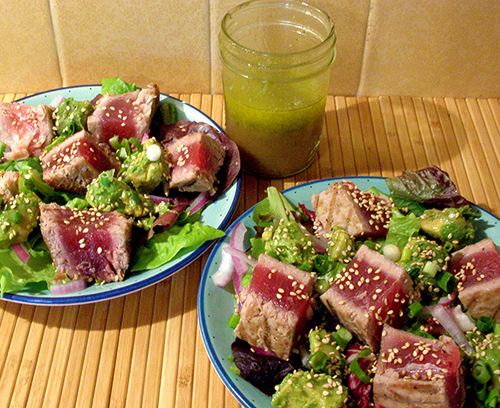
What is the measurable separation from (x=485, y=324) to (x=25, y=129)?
235 centimetres

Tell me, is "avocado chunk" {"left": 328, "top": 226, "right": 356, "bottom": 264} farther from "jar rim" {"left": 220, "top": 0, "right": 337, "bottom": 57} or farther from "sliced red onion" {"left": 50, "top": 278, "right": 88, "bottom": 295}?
"sliced red onion" {"left": 50, "top": 278, "right": 88, "bottom": 295}

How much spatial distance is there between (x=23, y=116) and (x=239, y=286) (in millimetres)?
1488

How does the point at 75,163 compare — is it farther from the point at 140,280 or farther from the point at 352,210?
the point at 352,210

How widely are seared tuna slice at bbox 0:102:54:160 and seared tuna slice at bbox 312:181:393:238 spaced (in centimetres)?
144

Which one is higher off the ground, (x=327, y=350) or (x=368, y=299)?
(x=368, y=299)

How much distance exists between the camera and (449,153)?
3.02 meters

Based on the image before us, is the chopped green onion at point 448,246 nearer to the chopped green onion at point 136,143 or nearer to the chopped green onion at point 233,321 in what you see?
the chopped green onion at point 233,321

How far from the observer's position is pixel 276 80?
7.96 feet

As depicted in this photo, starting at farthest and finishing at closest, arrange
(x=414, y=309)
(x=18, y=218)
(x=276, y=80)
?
1. (x=276, y=80)
2. (x=18, y=218)
3. (x=414, y=309)

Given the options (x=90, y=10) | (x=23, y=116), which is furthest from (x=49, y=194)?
(x=90, y=10)

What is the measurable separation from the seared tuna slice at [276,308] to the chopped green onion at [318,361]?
0.11 meters

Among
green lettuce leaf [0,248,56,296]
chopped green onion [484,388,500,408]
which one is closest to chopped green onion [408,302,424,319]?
chopped green onion [484,388,500,408]

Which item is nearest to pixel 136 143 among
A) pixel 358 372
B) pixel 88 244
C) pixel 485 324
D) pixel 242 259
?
pixel 88 244

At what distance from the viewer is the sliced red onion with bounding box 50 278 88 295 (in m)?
2.09
